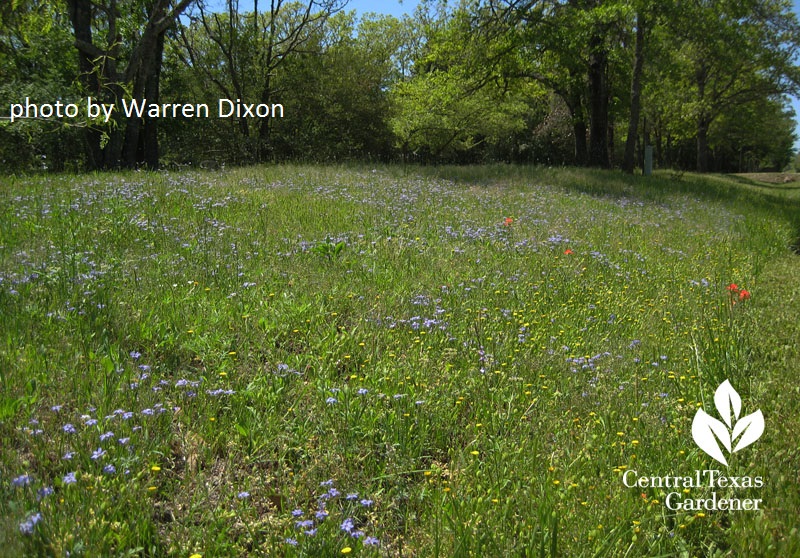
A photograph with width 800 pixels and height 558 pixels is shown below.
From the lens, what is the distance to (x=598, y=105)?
2209 centimetres

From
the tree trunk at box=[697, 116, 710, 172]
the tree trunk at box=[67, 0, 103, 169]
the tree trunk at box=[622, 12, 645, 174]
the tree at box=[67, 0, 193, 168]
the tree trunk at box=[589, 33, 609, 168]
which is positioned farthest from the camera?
the tree trunk at box=[697, 116, 710, 172]

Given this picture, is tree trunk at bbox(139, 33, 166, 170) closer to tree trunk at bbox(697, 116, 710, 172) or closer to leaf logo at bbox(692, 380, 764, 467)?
leaf logo at bbox(692, 380, 764, 467)

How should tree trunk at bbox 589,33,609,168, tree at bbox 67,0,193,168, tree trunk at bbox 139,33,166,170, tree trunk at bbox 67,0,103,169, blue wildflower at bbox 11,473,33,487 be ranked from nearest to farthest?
blue wildflower at bbox 11,473,33,487 < tree at bbox 67,0,193,168 < tree trunk at bbox 67,0,103,169 < tree trunk at bbox 139,33,166,170 < tree trunk at bbox 589,33,609,168

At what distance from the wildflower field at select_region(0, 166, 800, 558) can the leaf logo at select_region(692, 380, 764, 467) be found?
60mm

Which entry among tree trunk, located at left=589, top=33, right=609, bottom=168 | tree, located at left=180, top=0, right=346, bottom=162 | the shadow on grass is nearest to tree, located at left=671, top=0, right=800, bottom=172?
tree trunk, located at left=589, top=33, right=609, bottom=168

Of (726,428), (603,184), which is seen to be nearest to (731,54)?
(603,184)

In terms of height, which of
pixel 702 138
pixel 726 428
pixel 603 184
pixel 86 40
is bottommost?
pixel 726 428

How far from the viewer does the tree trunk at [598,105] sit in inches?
853

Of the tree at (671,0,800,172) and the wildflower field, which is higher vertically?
the tree at (671,0,800,172)

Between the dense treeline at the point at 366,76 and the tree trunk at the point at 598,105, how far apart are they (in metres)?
0.06

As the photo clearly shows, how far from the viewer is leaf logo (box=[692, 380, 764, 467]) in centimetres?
317

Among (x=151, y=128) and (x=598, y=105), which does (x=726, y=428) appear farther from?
(x=598, y=105)

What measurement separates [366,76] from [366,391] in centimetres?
2428

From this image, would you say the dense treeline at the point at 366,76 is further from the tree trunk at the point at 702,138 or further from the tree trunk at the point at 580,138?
the tree trunk at the point at 702,138
